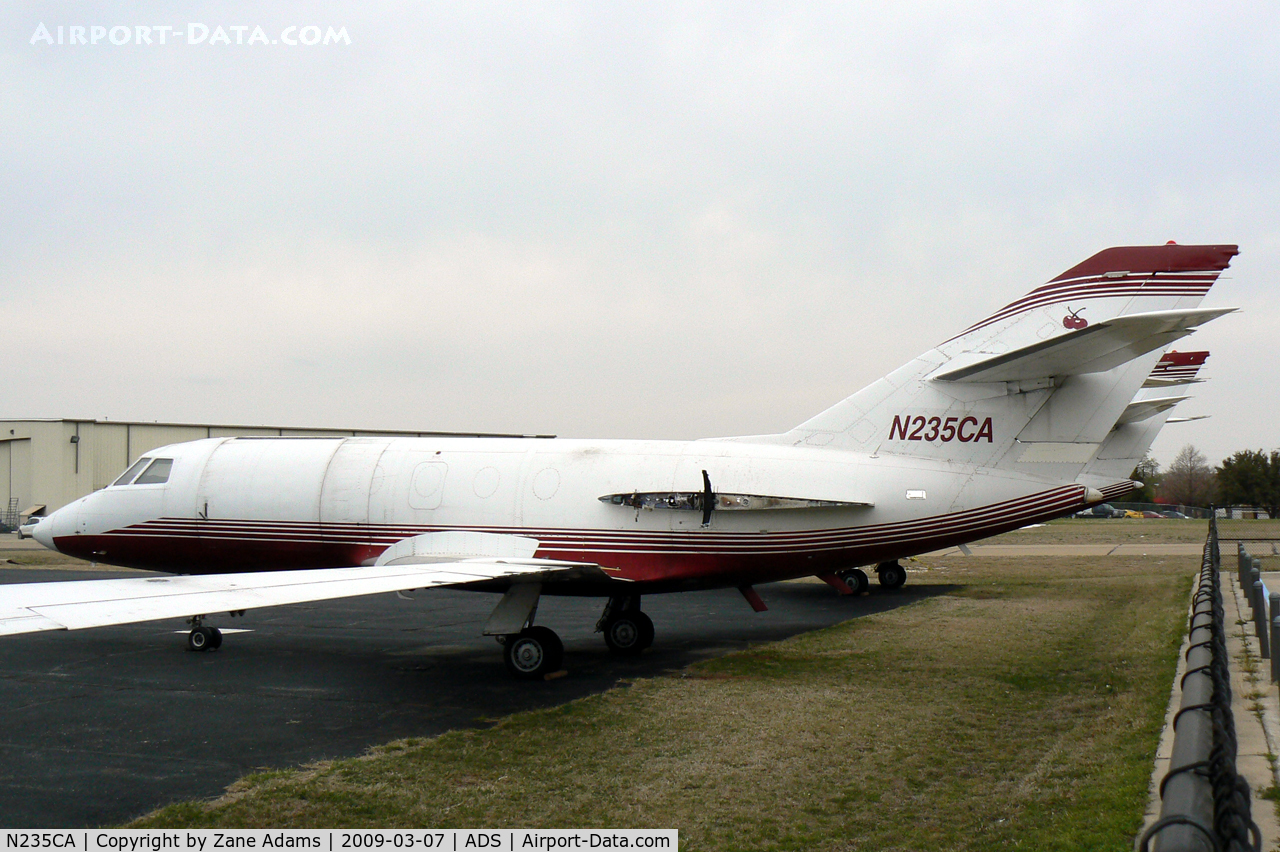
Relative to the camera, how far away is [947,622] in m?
15.7

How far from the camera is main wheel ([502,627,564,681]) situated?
11031 mm

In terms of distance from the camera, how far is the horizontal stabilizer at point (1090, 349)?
950 centimetres

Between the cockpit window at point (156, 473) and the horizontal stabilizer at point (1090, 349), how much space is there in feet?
36.3

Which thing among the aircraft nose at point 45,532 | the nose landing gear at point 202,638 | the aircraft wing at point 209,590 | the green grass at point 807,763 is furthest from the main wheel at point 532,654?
the aircraft nose at point 45,532

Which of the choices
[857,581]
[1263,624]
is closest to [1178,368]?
[857,581]

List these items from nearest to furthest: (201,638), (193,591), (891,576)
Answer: (193,591) < (201,638) < (891,576)

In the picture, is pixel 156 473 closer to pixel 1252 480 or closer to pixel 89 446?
pixel 89 446

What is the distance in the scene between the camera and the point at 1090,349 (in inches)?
411

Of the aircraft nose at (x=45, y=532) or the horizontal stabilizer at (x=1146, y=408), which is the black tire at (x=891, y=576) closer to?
the horizontal stabilizer at (x=1146, y=408)

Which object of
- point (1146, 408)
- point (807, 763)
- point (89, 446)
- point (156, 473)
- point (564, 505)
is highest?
point (89, 446)

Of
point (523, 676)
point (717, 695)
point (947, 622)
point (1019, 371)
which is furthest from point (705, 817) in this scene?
point (947, 622)

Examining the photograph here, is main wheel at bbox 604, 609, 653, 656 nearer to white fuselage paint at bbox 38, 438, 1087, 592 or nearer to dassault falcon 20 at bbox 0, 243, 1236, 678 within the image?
dassault falcon 20 at bbox 0, 243, 1236, 678

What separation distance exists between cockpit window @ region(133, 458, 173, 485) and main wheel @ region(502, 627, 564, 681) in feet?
21.6

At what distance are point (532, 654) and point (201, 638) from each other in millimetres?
5090
